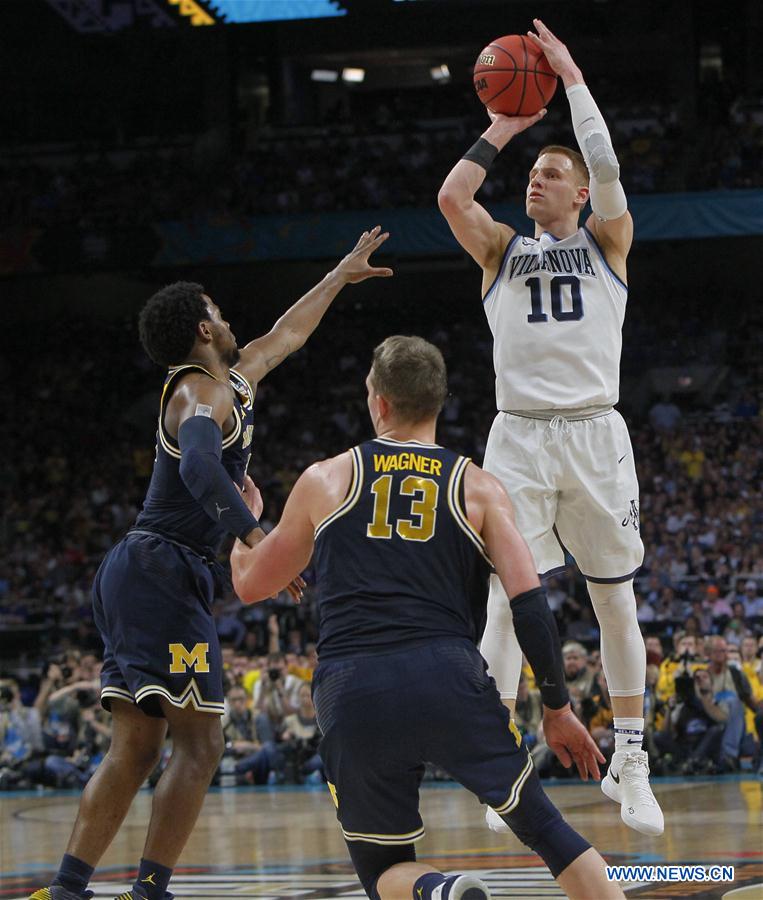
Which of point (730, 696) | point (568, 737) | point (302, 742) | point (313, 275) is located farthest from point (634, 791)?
point (313, 275)

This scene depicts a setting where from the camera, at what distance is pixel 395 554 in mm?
4195

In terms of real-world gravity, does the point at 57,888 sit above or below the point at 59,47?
below

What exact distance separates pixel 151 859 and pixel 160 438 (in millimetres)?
1678

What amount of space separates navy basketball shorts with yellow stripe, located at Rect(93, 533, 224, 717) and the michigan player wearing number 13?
136 cm

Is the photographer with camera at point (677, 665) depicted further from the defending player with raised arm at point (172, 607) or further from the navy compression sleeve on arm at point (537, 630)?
the navy compression sleeve on arm at point (537, 630)

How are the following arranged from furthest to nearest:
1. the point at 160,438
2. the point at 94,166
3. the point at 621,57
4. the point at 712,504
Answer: the point at 621,57, the point at 94,166, the point at 712,504, the point at 160,438

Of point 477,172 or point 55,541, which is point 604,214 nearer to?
point 477,172

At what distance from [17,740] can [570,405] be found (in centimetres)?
1003

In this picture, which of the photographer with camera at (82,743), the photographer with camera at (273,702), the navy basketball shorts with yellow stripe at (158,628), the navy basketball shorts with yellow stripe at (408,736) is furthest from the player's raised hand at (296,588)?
the photographer with camera at (82,743)

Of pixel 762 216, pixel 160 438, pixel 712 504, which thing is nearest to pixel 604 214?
pixel 160 438

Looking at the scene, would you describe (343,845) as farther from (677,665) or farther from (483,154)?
(483,154)

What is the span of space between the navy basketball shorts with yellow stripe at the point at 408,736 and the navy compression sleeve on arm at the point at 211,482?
917mm

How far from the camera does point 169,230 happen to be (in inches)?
884

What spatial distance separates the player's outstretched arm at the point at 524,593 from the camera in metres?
4.21
